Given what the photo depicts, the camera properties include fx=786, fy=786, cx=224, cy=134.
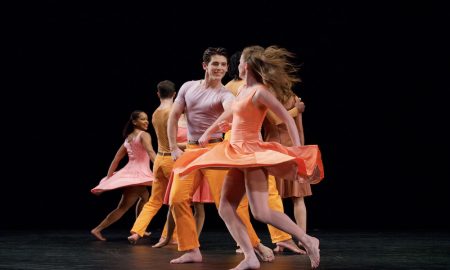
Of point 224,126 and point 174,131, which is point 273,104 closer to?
point 224,126

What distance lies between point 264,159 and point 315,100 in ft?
14.4

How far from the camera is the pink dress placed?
6535 millimetres

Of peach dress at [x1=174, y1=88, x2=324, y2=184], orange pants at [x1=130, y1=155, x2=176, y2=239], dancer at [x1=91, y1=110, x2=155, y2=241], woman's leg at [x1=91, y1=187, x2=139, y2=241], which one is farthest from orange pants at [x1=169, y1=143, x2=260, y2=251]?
woman's leg at [x1=91, y1=187, x2=139, y2=241]

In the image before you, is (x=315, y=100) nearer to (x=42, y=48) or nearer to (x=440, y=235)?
(x=440, y=235)

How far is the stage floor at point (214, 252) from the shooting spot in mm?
4379

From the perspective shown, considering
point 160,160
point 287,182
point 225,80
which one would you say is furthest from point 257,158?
point 225,80

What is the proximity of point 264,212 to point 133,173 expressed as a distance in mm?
2888

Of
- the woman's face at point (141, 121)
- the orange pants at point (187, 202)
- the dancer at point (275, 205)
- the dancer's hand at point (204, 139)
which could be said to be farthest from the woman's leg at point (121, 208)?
the dancer's hand at point (204, 139)

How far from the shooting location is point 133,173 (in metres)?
6.66

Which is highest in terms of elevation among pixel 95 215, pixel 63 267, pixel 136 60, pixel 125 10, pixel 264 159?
pixel 125 10

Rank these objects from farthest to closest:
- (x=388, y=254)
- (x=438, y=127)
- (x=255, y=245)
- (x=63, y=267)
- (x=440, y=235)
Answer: (x=438, y=127) → (x=440, y=235) → (x=388, y=254) → (x=255, y=245) → (x=63, y=267)

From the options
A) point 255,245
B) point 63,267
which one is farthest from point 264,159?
point 63,267

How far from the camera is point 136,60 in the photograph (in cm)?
850

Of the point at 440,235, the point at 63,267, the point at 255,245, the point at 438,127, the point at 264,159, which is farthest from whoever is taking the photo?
the point at 438,127
